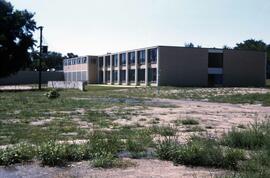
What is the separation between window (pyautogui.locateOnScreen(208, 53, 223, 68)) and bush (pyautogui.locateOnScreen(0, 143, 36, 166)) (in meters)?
81.2

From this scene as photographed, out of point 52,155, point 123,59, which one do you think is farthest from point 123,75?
point 52,155

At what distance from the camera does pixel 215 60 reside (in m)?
91.6

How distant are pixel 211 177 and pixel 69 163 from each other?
310 centimetres

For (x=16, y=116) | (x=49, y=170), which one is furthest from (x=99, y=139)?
(x=16, y=116)

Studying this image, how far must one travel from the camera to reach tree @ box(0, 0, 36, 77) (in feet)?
→ 233

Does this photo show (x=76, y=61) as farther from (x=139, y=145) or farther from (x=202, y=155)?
(x=202, y=155)

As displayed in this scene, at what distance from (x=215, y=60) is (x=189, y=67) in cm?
626

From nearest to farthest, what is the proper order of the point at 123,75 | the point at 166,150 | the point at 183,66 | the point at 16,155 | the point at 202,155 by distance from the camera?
the point at 202,155 < the point at 16,155 < the point at 166,150 < the point at 183,66 < the point at 123,75

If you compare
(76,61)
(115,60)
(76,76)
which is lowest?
(76,76)

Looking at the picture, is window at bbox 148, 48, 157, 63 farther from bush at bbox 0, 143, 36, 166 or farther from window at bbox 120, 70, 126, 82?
bush at bbox 0, 143, 36, 166

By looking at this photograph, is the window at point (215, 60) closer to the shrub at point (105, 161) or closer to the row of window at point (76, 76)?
the row of window at point (76, 76)

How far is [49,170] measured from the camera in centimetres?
Answer: 955

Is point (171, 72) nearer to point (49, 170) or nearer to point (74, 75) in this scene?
point (74, 75)

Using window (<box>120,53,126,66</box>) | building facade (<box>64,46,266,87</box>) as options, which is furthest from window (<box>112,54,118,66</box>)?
window (<box>120,53,126,66</box>)
